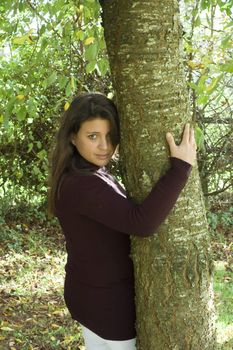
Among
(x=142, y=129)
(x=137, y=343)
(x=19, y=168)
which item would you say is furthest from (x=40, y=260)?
(x=142, y=129)

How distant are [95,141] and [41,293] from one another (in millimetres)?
3272

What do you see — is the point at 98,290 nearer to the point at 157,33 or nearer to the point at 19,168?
the point at 157,33

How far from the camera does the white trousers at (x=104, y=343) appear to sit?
2223mm

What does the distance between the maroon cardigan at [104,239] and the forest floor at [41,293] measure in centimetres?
187

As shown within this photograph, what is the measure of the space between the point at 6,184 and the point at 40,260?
2.48 meters

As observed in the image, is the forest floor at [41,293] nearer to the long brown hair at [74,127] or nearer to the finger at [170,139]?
the long brown hair at [74,127]

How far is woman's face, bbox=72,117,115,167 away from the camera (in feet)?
7.07

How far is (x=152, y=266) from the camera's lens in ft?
6.88

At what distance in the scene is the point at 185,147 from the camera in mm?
1982

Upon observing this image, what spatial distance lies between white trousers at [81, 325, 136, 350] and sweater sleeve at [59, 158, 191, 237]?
24.5 inches

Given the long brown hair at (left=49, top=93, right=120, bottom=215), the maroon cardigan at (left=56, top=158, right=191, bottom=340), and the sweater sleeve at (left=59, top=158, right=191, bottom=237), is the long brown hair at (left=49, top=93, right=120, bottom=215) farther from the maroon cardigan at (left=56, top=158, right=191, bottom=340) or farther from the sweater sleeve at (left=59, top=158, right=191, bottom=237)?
the sweater sleeve at (left=59, top=158, right=191, bottom=237)

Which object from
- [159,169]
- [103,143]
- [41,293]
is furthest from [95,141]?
[41,293]

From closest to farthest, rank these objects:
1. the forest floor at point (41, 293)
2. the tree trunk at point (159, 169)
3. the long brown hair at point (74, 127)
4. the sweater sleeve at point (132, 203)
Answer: the sweater sleeve at point (132, 203)
the tree trunk at point (159, 169)
the long brown hair at point (74, 127)
the forest floor at point (41, 293)

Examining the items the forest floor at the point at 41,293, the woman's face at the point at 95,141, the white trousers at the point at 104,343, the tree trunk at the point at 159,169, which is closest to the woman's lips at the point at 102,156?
the woman's face at the point at 95,141
